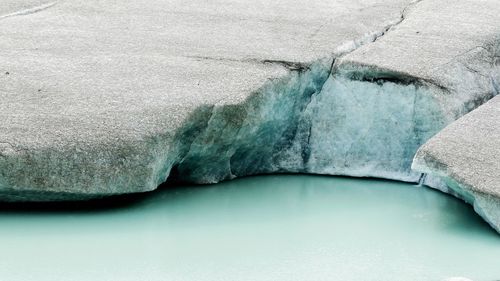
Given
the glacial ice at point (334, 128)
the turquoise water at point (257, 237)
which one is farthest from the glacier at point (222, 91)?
the turquoise water at point (257, 237)

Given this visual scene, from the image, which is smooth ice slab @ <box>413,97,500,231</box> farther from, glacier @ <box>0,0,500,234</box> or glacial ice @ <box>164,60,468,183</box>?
glacial ice @ <box>164,60,468,183</box>

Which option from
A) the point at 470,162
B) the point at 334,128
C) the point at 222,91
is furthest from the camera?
the point at 334,128

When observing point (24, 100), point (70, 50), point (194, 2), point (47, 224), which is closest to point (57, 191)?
point (47, 224)

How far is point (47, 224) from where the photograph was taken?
136 inches

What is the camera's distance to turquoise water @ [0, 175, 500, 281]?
3104mm

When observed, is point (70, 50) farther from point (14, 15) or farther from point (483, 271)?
point (483, 271)

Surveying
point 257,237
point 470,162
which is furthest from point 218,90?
point 470,162

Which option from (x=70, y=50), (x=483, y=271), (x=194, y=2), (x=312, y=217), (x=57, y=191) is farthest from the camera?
(x=194, y=2)

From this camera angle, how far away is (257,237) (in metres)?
3.40

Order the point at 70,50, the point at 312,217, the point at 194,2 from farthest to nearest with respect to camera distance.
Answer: the point at 194,2 < the point at 70,50 < the point at 312,217

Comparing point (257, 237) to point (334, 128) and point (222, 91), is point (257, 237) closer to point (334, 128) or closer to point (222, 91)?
point (222, 91)

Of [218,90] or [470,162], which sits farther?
[218,90]

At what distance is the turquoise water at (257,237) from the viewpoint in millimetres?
3104

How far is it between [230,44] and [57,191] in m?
1.13
